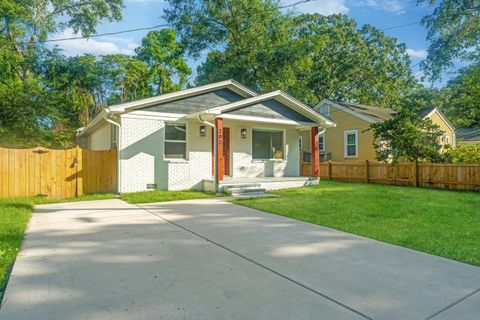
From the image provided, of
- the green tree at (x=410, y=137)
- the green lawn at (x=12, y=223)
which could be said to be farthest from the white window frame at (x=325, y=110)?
the green lawn at (x=12, y=223)

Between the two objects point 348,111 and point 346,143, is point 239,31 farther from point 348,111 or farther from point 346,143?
point 346,143

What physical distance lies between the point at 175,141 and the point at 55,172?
388 cm

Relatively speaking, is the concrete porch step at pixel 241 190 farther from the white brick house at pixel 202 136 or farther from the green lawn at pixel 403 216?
the green lawn at pixel 403 216

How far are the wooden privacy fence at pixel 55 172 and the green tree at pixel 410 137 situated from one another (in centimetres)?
1106

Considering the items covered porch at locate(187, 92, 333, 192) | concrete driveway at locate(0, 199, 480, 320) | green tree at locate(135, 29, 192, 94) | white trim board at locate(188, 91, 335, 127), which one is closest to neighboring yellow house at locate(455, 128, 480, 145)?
white trim board at locate(188, 91, 335, 127)

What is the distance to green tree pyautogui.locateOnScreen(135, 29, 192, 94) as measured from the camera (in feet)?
94.5

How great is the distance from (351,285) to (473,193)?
9695 mm

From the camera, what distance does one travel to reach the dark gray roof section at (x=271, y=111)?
11.0 meters

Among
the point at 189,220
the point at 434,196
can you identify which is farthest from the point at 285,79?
the point at 189,220

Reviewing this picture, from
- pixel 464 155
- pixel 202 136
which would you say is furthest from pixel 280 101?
pixel 464 155

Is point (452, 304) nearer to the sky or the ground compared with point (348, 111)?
nearer to the ground

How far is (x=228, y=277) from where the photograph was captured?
310 centimetres

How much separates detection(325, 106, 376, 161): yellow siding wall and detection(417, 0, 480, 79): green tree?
7435 mm

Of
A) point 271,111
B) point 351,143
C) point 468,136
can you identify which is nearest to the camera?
point 271,111
